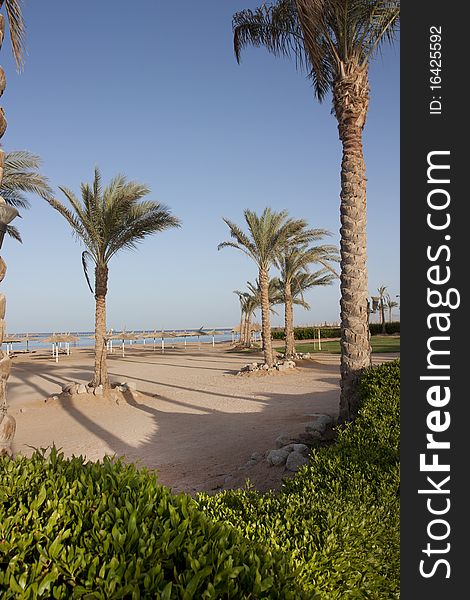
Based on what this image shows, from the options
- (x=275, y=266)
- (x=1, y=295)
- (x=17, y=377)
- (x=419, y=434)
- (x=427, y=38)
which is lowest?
(x=17, y=377)

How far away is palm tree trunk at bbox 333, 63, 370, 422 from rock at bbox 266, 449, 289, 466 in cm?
122

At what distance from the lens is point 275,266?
25.3 m

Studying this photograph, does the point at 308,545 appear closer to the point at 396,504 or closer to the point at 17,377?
the point at 396,504

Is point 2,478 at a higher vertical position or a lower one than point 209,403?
higher

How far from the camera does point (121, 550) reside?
1864 mm

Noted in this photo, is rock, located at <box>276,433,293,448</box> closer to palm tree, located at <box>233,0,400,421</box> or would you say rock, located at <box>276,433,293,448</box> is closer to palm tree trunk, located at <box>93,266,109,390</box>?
palm tree, located at <box>233,0,400,421</box>

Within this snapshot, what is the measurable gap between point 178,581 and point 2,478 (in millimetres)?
1558

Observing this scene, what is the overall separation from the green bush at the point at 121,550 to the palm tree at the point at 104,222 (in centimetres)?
1234

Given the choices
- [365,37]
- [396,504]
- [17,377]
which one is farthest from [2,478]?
[17,377]

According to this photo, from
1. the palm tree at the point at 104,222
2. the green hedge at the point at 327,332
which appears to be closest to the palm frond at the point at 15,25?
the palm tree at the point at 104,222

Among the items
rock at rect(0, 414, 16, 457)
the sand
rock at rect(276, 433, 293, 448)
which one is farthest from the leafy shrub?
rock at rect(0, 414, 16, 457)

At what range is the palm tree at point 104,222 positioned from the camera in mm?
14242

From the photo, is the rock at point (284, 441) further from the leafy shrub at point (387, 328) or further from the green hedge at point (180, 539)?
the leafy shrub at point (387, 328)

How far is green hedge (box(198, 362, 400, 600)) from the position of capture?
2.42 meters
